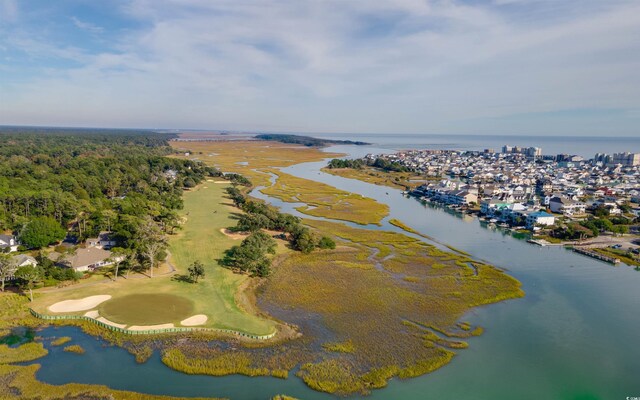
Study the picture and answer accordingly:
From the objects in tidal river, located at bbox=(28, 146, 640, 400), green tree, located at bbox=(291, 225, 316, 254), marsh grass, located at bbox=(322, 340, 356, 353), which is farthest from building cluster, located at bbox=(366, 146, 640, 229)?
marsh grass, located at bbox=(322, 340, 356, 353)

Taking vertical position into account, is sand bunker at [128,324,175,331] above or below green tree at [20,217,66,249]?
below

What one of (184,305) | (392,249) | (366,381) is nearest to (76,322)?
(184,305)

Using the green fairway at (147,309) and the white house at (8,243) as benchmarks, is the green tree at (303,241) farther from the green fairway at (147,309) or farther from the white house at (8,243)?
the white house at (8,243)

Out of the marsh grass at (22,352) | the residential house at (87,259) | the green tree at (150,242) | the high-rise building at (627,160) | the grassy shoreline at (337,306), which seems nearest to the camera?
the marsh grass at (22,352)

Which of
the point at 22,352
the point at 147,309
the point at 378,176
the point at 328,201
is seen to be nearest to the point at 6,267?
the point at 22,352

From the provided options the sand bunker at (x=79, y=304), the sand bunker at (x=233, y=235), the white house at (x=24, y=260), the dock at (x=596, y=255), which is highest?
the white house at (x=24, y=260)

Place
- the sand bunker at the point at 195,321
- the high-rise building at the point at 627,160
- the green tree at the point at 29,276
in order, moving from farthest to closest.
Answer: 1. the high-rise building at the point at 627,160
2. the green tree at the point at 29,276
3. the sand bunker at the point at 195,321

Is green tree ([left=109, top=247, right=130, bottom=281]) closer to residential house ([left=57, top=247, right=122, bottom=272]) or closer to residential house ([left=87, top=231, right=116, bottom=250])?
residential house ([left=57, top=247, right=122, bottom=272])

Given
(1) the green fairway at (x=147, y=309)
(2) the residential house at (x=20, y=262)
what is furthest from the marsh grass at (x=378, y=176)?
(2) the residential house at (x=20, y=262)
